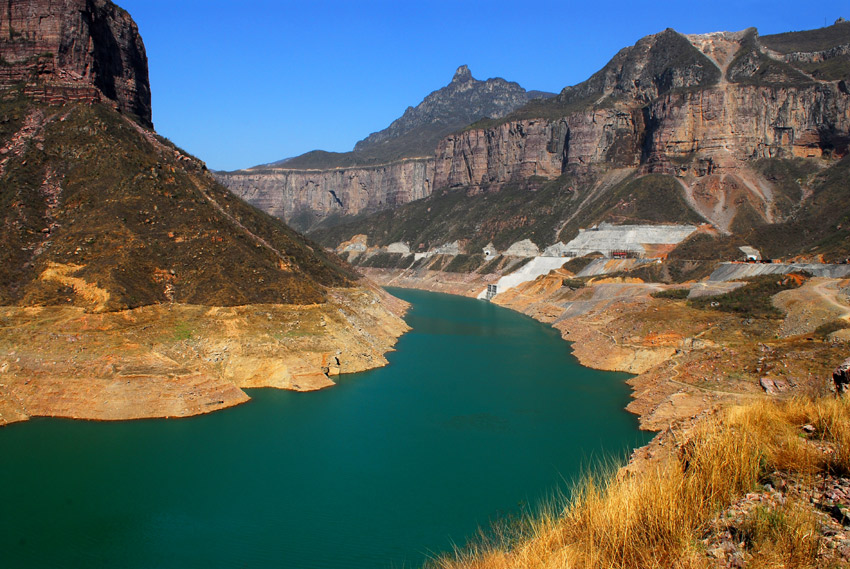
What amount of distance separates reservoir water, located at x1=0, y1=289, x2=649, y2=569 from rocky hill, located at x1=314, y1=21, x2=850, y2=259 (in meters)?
73.6

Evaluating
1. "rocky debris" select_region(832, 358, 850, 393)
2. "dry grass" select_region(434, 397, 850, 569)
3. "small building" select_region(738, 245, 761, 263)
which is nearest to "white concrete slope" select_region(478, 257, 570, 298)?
"small building" select_region(738, 245, 761, 263)

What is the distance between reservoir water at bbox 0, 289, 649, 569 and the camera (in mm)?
21531

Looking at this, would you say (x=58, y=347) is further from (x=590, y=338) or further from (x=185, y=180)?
(x=590, y=338)

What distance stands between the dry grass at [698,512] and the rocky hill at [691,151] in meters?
90.1

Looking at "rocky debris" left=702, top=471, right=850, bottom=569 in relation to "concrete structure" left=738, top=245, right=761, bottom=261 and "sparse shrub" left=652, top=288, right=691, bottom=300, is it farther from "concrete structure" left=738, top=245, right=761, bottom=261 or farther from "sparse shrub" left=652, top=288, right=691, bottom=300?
"concrete structure" left=738, top=245, right=761, bottom=261

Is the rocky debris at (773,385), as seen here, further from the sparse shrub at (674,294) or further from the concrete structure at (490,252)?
the concrete structure at (490,252)

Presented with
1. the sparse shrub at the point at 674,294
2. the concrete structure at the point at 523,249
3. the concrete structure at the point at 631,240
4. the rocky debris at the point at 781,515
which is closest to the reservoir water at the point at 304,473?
the rocky debris at the point at 781,515

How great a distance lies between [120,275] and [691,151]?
13020 centimetres

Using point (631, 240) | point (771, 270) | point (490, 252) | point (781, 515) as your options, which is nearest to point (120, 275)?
point (781, 515)

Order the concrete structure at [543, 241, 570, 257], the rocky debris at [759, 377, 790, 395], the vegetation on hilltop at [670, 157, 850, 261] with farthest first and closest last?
the concrete structure at [543, 241, 570, 257] < the vegetation on hilltop at [670, 157, 850, 261] < the rocky debris at [759, 377, 790, 395]

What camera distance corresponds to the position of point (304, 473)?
1122 inches

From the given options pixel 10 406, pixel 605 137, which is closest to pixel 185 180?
pixel 10 406

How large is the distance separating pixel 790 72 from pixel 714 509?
6423 inches

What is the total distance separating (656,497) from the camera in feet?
38.8
